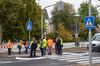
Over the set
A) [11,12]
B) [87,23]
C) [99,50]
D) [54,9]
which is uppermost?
[54,9]

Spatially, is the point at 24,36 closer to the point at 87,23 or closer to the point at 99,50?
the point at 99,50

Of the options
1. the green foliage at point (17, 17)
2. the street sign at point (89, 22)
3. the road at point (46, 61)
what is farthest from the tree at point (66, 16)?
the street sign at point (89, 22)

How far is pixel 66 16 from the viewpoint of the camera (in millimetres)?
66000

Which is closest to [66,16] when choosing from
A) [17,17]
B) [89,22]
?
[17,17]

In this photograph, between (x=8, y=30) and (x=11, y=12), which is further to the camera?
(x=8, y=30)

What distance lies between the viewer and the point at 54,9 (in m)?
68.3

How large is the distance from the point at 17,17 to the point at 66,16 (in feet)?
118

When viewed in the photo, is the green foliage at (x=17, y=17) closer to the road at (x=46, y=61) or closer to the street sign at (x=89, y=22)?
the road at (x=46, y=61)

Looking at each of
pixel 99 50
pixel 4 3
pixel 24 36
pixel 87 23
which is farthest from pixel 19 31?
pixel 87 23

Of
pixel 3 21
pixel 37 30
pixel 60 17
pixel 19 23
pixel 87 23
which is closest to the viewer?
pixel 87 23

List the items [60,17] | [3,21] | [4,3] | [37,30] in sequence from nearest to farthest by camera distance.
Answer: [4,3] < [3,21] < [37,30] < [60,17]

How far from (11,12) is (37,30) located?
10260mm

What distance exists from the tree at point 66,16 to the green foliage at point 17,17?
26754 mm

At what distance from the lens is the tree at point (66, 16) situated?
6575 centimetres
